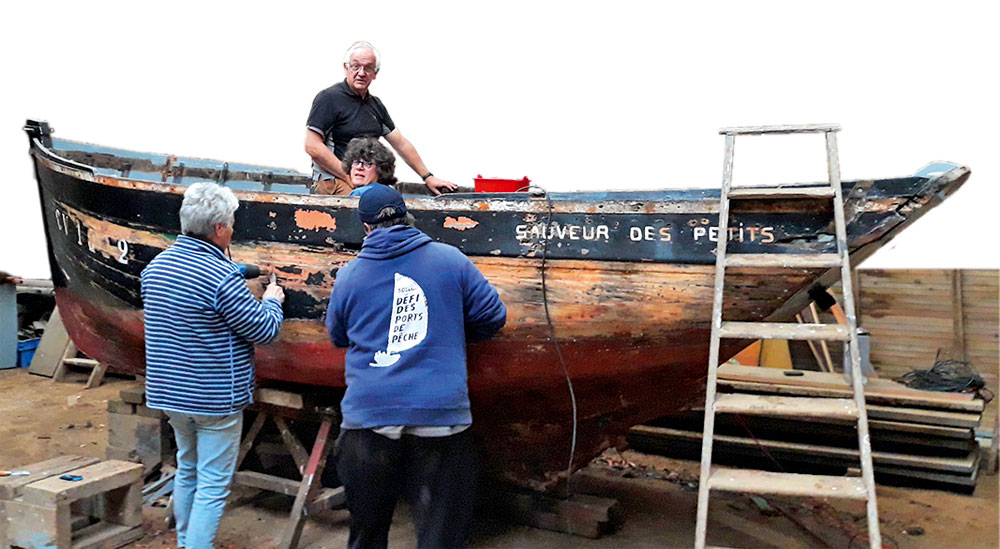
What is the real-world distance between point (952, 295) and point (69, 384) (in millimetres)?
7422

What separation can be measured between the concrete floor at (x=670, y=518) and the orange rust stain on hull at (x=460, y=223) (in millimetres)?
1474

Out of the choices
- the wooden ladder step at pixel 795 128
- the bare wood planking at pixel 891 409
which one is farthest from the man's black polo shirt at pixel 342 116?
the bare wood planking at pixel 891 409

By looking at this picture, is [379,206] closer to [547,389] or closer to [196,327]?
[196,327]

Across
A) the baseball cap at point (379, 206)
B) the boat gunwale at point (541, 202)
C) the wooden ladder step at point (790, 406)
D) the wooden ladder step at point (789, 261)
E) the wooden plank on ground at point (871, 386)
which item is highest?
the boat gunwale at point (541, 202)

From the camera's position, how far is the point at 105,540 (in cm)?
346

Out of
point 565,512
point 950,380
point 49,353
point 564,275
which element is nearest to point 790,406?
point 564,275

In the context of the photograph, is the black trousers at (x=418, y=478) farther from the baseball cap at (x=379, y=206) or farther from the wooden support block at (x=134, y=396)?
the wooden support block at (x=134, y=396)

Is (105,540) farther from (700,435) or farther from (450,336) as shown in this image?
(700,435)

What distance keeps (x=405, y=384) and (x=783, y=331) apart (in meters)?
1.32

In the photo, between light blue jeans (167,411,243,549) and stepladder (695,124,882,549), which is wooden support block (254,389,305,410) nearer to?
light blue jeans (167,411,243,549)

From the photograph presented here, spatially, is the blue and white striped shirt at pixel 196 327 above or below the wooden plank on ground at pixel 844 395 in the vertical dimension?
above

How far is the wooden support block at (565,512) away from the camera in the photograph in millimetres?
3748

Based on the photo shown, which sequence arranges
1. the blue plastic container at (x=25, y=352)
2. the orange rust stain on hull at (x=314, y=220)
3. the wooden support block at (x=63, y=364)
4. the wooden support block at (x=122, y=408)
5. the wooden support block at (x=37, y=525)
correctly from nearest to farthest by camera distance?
the wooden support block at (x=37, y=525) < the orange rust stain on hull at (x=314, y=220) < the wooden support block at (x=122, y=408) < the wooden support block at (x=63, y=364) < the blue plastic container at (x=25, y=352)

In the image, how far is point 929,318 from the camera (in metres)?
6.29
